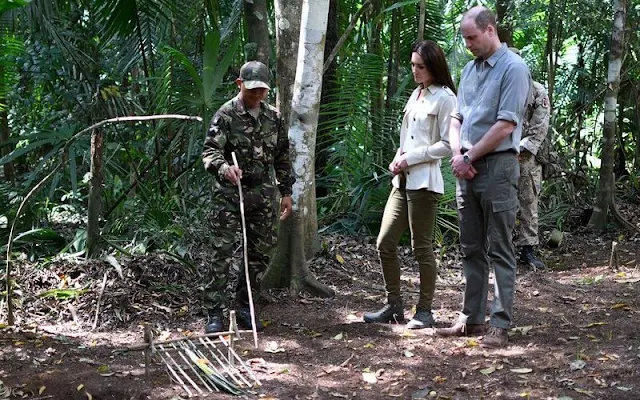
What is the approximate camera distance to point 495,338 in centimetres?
455

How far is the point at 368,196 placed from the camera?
8.12m

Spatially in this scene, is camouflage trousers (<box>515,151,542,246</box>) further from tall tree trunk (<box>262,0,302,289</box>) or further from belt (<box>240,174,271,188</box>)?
belt (<box>240,174,271,188</box>)

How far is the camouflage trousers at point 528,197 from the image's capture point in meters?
7.29

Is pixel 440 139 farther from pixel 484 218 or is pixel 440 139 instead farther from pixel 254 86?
pixel 254 86

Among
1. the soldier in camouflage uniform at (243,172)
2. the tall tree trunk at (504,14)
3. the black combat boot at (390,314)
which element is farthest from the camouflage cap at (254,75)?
the tall tree trunk at (504,14)

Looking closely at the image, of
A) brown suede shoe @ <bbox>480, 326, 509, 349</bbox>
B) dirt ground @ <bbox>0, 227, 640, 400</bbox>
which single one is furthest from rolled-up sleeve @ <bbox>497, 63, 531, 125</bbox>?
dirt ground @ <bbox>0, 227, 640, 400</bbox>

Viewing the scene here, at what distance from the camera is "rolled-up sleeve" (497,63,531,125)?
4367mm

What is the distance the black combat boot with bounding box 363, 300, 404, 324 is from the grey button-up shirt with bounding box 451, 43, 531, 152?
4.07 ft

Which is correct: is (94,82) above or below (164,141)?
above

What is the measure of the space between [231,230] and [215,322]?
1.95ft

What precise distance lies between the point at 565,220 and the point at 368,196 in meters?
2.67

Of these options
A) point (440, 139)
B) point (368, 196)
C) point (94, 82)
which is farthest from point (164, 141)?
point (440, 139)

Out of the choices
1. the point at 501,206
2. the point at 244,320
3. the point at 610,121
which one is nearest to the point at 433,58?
the point at 501,206

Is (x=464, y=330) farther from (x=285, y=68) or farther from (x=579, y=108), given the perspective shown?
(x=579, y=108)
